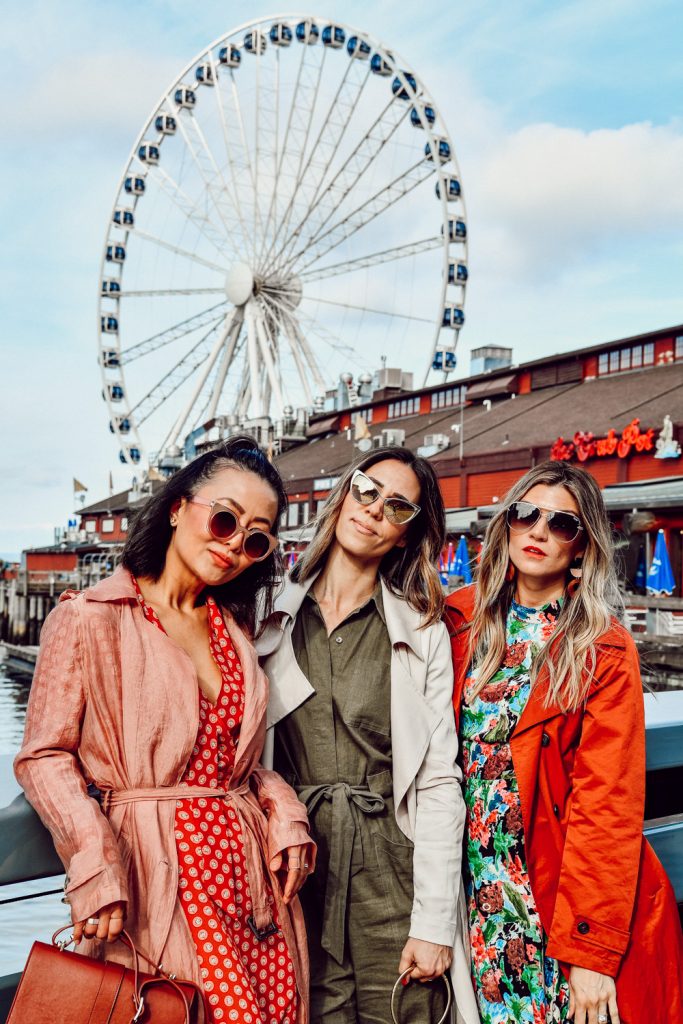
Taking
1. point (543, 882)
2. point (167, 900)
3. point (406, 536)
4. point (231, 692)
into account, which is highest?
point (406, 536)

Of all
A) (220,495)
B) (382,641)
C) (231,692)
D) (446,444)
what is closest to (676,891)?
(382,641)

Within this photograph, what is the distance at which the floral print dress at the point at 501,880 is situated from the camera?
2420mm

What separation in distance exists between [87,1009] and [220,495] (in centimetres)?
105

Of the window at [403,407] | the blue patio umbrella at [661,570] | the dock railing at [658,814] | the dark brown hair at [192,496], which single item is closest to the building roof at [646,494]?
the blue patio umbrella at [661,570]

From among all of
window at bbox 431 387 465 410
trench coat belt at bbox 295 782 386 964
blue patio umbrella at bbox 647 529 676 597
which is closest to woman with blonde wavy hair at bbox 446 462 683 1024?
trench coat belt at bbox 295 782 386 964

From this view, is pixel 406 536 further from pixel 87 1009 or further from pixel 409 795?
pixel 87 1009

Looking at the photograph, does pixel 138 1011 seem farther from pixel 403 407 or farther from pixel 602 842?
pixel 403 407

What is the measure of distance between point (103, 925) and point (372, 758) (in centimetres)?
87

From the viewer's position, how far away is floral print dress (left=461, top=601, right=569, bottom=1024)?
2.42 meters

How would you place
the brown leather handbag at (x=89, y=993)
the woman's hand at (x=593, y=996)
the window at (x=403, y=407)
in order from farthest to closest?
the window at (x=403, y=407), the woman's hand at (x=593, y=996), the brown leather handbag at (x=89, y=993)

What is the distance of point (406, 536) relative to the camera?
2.84 m

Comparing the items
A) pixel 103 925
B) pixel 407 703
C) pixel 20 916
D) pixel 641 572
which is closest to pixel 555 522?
pixel 407 703

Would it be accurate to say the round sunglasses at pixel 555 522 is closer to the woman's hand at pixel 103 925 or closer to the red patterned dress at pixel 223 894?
the red patterned dress at pixel 223 894

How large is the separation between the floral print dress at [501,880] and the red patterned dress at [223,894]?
1.96 feet
